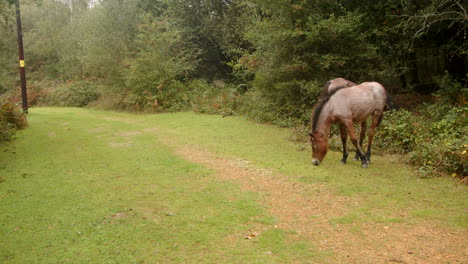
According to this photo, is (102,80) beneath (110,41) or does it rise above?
beneath

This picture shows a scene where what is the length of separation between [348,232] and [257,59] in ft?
34.1

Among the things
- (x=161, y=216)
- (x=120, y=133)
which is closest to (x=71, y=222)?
(x=161, y=216)

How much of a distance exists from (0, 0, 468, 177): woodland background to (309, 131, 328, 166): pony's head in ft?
5.71

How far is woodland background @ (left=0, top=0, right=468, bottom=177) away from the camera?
9.23 metres

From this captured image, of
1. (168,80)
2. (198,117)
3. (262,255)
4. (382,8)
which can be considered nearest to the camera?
(262,255)

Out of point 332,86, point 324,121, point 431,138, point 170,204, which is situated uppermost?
point 332,86

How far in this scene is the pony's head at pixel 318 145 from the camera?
7129 mm

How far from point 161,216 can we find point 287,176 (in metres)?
2.71

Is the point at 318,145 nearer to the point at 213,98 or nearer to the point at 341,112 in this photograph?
the point at 341,112

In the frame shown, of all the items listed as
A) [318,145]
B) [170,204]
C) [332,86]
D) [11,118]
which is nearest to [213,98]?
[11,118]

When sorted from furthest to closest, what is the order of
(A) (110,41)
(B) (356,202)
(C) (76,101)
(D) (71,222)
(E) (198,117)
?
(C) (76,101), (A) (110,41), (E) (198,117), (B) (356,202), (D) (71,222)

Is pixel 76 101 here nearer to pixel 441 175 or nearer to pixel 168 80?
pixel 168 80

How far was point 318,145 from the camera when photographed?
23.7 ft

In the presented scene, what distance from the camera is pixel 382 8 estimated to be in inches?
467
